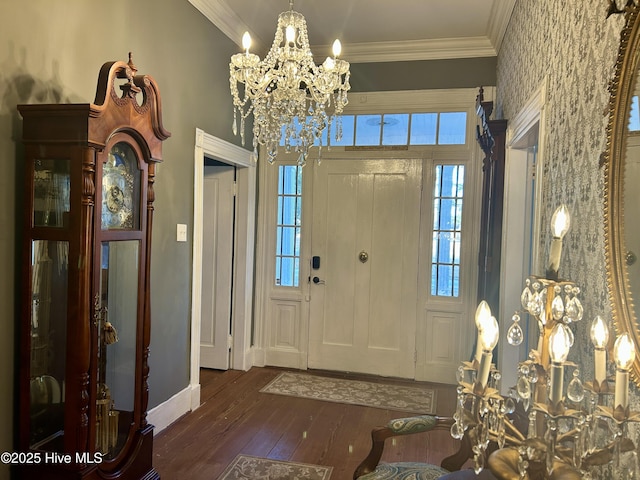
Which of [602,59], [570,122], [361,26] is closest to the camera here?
[602,59]

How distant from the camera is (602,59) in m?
1.46

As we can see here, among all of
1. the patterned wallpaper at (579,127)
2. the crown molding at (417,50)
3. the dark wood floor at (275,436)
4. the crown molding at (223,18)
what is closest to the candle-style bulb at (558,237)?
the patterned wallpaper at (579,127)

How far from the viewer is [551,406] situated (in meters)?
0.96

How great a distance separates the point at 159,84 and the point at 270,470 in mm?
2357

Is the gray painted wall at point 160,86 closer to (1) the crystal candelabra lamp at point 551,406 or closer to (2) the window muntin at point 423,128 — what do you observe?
(2) the window muntin at point 423,128

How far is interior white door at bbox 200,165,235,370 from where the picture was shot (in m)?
4.32

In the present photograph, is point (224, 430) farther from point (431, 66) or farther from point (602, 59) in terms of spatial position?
point (431, 66)

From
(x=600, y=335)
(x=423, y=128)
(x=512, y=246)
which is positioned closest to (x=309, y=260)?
(x=423, y=128)

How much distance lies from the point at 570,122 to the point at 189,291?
2.60m

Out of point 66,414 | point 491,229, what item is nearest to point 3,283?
point 66,414

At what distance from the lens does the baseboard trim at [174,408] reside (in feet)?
9.93

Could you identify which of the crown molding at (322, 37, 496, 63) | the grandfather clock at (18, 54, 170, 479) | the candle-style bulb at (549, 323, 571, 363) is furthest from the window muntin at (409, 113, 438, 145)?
the candle-style bulb at (549, 323, 571, 363)

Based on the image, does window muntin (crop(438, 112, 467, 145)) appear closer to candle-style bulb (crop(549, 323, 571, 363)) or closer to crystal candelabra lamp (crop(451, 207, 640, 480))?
crystal candelabra lamp (crop(451, 207, 640, 480))

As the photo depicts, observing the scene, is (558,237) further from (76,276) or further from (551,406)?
(76,276)
